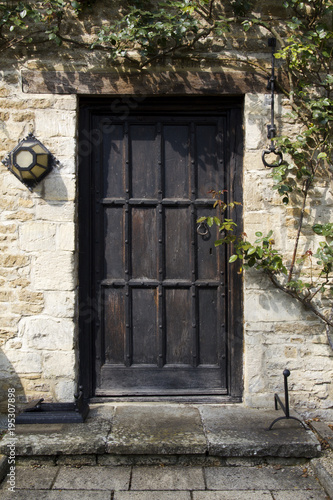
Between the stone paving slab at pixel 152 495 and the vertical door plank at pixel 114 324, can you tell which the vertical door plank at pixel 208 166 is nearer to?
the vertical door plank at pixel 114 324

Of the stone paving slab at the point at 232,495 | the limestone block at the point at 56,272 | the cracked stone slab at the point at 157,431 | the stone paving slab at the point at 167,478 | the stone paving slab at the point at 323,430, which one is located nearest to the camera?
the stone paving slab at the point at 232,495

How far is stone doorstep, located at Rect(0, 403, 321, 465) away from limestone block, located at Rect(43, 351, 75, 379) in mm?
387

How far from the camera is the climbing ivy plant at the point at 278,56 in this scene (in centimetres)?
317

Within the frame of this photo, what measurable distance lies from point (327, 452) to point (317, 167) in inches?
78.5

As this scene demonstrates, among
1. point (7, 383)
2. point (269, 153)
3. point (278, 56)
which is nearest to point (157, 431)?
point (7, 383)

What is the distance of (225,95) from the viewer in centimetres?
338

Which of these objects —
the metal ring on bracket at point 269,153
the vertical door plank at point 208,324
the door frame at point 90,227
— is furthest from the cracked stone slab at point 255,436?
the metal ring on bracket at point 269,153

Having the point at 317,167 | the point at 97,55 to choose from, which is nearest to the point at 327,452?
the point at 317,167

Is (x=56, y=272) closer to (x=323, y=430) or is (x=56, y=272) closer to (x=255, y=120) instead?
(x=255, y=120)

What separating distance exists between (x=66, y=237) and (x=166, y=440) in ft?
5.20

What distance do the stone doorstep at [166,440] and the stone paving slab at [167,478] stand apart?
66 millimetres

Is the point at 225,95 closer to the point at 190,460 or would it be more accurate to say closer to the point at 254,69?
the point at 254,69

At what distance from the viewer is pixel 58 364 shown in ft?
10.8

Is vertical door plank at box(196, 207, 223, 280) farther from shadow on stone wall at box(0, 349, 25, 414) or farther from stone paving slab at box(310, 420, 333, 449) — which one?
shadow on stone wall at box(0, 349, 25, 414)
